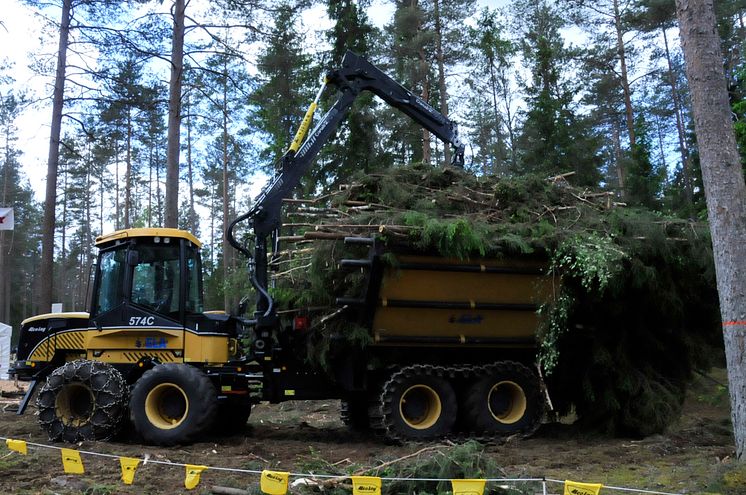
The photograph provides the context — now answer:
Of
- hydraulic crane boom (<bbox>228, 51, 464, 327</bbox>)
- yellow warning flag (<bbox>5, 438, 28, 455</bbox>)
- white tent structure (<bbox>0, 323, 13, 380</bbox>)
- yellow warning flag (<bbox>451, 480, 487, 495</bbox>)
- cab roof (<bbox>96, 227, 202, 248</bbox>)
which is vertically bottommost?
yellow warning flag (<bbox>451, 480, 487, 495</bbox>)

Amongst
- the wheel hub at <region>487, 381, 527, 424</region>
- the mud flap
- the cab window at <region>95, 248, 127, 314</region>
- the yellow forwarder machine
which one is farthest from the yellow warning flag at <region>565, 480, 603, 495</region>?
the mud flap

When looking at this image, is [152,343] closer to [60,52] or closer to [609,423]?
[609,423]

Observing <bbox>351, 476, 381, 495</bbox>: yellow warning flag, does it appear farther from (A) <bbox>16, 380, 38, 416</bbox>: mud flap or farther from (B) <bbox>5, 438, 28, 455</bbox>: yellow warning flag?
(A) <bbox>16, 380, 38, 416</bbox>: mud flap

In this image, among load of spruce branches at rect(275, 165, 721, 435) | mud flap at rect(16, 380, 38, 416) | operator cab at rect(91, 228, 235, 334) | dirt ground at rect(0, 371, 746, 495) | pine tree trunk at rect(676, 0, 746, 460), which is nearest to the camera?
dirt ground at rect(0, 371, 746, 495)

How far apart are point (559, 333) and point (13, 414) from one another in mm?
9266

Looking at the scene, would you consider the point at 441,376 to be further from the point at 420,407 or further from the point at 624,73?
the point at 624,73

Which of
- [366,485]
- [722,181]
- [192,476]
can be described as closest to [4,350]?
[192,476]

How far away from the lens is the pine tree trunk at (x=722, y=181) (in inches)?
232

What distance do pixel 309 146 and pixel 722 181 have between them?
5426 millimetres

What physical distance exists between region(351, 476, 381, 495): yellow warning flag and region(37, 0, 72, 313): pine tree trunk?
13.5 m

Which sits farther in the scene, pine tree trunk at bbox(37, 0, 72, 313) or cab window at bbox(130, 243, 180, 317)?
pine tree trunk at bbox(37, 0, 72, 313)

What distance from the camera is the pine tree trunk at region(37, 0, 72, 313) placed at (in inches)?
625

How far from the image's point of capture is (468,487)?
4.49 meters

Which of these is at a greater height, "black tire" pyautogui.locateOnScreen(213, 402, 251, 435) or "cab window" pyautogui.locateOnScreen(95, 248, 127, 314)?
"cab window" pyautogui.locateOnScreen(95, 248, 127, 314)
